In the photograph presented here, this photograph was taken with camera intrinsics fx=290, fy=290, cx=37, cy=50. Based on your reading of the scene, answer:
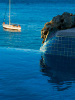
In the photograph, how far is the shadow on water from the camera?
57.1ft

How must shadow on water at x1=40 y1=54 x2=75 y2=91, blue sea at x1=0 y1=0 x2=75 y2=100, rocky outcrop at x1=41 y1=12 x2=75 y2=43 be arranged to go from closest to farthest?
1. blue sea at x1=0 y1=0 x2=75 y2=100
2. shadow on water at x1=40 y1=54 x2=75 y2=91
3. rocky outcrop at x1=41 y1=12 x2=75 y2=43

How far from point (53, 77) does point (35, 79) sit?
1381 mm

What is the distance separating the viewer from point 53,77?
18.8 m

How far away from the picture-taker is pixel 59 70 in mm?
20547

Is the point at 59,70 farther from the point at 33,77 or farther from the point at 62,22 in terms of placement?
the point at 62,22

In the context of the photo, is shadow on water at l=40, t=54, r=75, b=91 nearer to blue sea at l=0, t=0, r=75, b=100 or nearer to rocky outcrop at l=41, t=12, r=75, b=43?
blue sea at l=0, t=0, r=75, b=100

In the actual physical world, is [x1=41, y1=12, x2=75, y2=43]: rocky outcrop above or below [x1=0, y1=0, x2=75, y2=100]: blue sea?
above

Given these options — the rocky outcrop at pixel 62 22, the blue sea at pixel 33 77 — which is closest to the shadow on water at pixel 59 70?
the blue sea at pixel 33 77

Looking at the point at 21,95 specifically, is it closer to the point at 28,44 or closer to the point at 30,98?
the point at 30,98

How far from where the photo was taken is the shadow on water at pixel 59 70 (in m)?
17.4

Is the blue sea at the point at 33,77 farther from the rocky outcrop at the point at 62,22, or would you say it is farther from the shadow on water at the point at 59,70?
the rocky outcrop at the point at 62,22

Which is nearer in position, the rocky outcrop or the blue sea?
the blue sea

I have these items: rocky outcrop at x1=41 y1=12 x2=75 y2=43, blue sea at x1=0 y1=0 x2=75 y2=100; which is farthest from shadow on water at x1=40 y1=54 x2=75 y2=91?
rocky outcrop at x1=41 y1=12 x2=75 y2=43

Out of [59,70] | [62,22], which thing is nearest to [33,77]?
[59,70]
